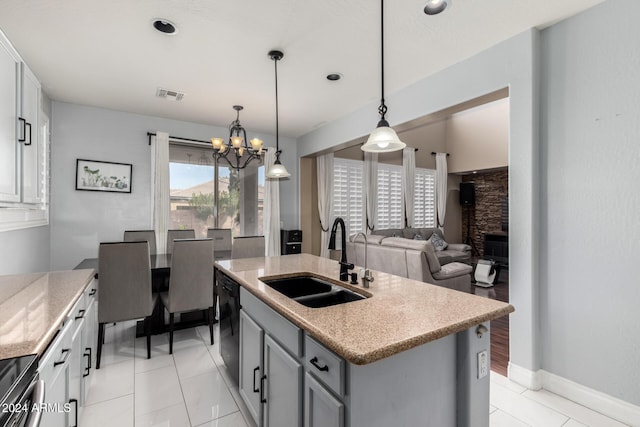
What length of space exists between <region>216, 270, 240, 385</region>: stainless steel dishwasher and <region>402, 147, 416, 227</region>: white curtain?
5369 millimetres

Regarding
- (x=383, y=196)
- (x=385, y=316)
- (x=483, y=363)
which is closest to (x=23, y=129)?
(x=385, y=316)

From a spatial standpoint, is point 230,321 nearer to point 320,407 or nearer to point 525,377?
point 320,407

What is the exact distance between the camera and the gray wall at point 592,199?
1.95 m

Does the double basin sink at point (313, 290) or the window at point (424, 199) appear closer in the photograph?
the double basin sink at point (313, 290)

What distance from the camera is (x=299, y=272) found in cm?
215

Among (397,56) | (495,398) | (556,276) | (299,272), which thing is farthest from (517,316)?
(397,56)

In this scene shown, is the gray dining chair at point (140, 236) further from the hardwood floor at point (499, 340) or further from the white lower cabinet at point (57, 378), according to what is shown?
the hardwood floor at point (499, 340)

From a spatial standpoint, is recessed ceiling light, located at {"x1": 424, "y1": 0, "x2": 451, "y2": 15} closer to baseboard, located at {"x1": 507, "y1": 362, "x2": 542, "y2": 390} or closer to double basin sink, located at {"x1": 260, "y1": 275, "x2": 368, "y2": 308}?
double basin sink, located at {"x1": 260, "y1": 275, "x2": 368, "y2": 308}

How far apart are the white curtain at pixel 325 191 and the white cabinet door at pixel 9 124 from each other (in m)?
4.26

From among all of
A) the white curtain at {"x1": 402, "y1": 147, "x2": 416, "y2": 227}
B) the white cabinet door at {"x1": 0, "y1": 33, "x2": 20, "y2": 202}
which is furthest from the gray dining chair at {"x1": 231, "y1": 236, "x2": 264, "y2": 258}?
the white curtain at {"x1": 402, "y1": 147, "x2": 416, "y2": 227}

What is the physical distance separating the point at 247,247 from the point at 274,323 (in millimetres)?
2248

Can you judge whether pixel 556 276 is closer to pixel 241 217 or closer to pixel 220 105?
pixel 220 105

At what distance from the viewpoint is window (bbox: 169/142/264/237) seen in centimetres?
489

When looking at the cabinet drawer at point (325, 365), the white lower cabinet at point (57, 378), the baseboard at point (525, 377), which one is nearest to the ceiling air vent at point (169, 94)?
the white lower cabinet at point (57, 378)
